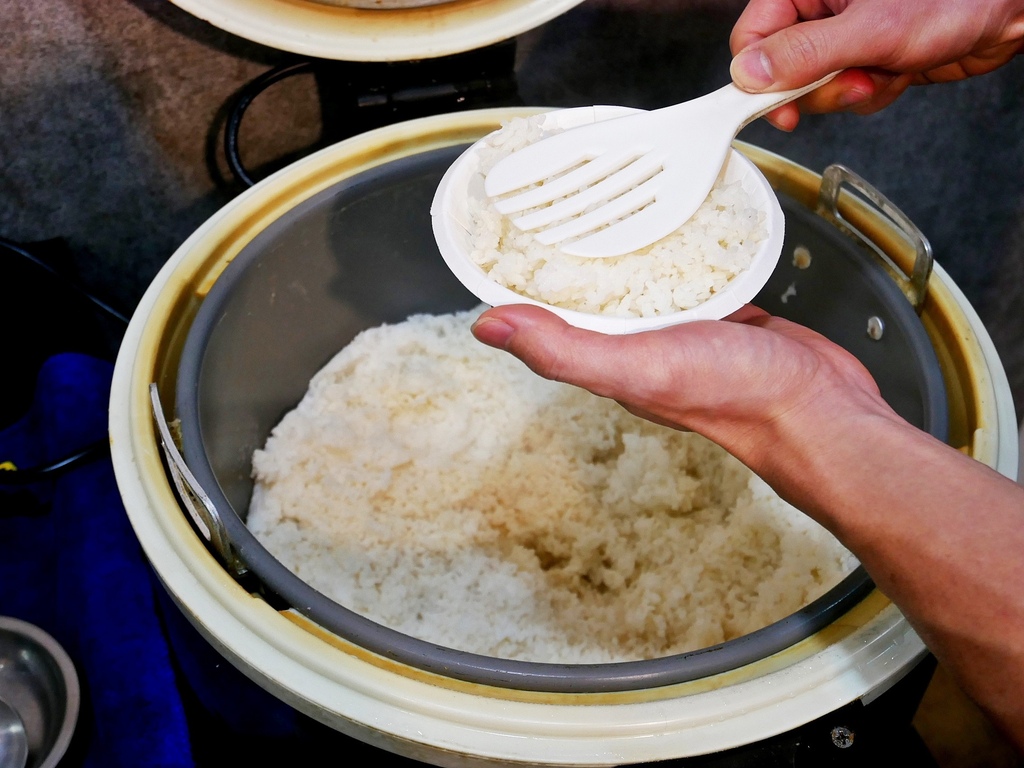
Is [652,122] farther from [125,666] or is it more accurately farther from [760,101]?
[125,666]

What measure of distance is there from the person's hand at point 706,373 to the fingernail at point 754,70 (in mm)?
284

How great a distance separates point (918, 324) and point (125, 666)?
1.05 m

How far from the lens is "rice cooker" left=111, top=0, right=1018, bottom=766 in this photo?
639 mm

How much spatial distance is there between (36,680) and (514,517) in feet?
2.13

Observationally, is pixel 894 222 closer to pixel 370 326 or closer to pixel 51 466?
pixel 370 326

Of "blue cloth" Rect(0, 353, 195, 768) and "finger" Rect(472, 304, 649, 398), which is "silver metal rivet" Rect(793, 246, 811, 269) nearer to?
"finger" Rect(472, 304, 649, 398)

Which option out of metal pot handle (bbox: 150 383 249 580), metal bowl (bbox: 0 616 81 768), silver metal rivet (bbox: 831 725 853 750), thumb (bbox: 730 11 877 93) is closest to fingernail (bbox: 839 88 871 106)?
thumb (bbox: 730 11 877 93)

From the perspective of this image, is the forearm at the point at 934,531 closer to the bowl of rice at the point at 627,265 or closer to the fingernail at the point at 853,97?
the bowl of rice at the point at 627,265

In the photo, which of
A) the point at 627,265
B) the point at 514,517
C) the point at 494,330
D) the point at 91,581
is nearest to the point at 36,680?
the point at 91,581

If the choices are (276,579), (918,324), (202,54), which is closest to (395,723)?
(276,579)

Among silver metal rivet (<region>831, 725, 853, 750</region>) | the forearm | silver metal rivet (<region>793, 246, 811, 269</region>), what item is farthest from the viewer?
silver metal rivet (<region>793, 246, 811, 269</region>)

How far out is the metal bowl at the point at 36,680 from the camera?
0.98 meters

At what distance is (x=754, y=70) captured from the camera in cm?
82

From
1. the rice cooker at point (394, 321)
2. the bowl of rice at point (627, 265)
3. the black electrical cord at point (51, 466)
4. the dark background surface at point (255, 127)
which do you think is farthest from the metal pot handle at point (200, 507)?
the dark background surface at point (255, 127)
